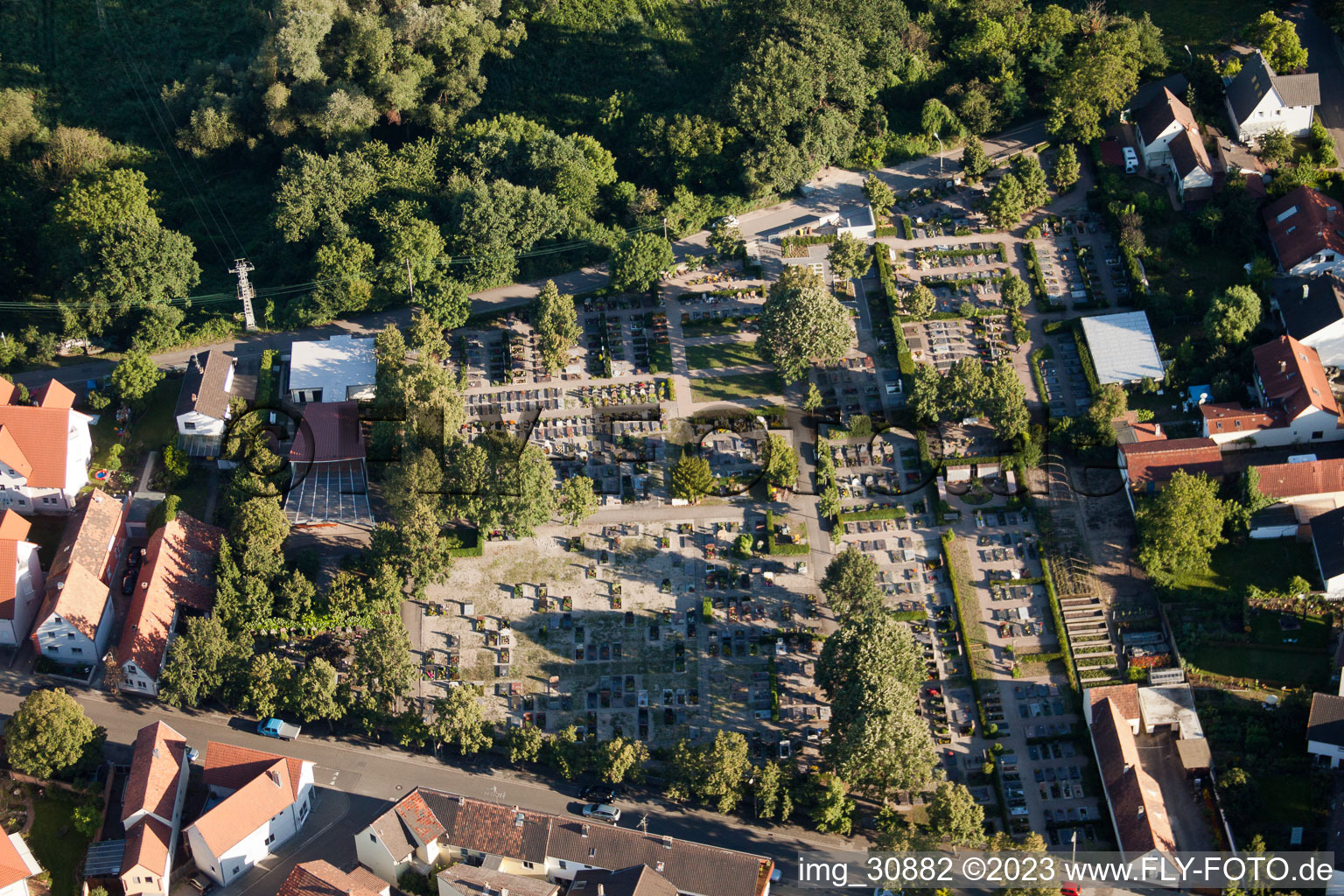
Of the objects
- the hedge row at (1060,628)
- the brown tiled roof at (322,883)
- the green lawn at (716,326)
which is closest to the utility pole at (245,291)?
the green lawn at (716,326)

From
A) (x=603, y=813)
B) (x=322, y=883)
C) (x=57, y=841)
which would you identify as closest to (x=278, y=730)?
(x=322, y=883)

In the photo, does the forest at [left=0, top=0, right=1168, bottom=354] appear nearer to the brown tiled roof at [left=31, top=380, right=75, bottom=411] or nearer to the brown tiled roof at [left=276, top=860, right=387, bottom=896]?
the brown tiled roof at [left=31, top=380, right=75, bottom=411]

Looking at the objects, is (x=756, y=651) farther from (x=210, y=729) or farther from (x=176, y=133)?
(x=176, y=133)

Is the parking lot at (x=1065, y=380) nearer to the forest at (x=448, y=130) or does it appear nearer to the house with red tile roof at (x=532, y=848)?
the forest at (x=448, y=130)

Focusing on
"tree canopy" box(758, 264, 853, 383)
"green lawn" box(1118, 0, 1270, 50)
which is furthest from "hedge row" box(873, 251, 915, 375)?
"green lawn" box(1118, 0, 1270, 50)

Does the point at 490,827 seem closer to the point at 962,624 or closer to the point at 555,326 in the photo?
the point at 962,624

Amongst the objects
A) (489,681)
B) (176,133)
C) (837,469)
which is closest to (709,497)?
(837,469)

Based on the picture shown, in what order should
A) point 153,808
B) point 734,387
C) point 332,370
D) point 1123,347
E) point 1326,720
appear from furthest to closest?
1. point 332,370
2. point 734,387
3. point 1123,347
4. point 1326,720
5. point 153,808
